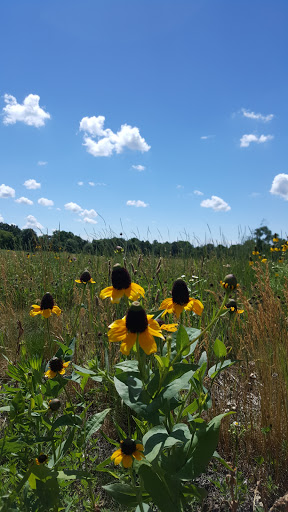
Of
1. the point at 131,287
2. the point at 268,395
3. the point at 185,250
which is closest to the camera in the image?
the point at 131,287

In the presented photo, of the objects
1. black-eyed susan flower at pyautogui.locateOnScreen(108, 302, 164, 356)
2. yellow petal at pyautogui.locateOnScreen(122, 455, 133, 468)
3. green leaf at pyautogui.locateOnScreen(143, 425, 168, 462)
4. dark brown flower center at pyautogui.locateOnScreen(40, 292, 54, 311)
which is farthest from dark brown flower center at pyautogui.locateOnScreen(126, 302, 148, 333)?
dark brown flower center at pyautogui.locateOnScreen(40, 292, 54, 311)

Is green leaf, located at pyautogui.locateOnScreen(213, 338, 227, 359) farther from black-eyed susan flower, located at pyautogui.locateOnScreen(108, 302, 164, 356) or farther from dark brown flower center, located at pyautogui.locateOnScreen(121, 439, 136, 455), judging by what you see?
dark brown flower center, located at pyautogui.locateOnScreen(121, 439, 136, 455)

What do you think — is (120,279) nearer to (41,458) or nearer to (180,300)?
(180,300)

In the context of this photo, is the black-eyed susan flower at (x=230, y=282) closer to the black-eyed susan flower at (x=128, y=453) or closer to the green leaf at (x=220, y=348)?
the green leaf at (x=220, y=348)

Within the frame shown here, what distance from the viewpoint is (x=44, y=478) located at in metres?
1.12

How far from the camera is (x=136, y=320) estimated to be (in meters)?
0.98

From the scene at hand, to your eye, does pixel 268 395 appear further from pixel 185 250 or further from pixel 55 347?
pixel 185 250

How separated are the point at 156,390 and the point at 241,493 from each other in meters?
0.91

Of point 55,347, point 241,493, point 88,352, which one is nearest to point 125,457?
point 241,493

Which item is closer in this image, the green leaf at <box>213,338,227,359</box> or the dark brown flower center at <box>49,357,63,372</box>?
the green leaf at <box>213,338,227,359</box>

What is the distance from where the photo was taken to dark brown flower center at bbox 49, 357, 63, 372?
4.30 feet

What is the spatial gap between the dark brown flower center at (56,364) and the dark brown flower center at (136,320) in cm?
45

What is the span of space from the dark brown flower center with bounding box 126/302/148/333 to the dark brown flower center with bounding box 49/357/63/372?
17.8 inches

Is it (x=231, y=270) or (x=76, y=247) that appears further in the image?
(x=76, y=247)
